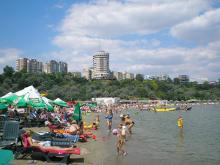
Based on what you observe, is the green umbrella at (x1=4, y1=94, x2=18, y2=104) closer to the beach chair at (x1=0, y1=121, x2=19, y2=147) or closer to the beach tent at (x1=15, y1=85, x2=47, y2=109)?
the beach tent at (x1=15, y1=85, x2=47, y2=109)

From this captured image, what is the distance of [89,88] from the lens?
12888cm

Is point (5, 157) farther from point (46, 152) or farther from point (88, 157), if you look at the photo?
point (88, 157)

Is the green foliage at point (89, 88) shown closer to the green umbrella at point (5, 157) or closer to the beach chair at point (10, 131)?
the beach chair at point (10, 131)

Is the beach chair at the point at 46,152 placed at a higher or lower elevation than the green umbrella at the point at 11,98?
lower

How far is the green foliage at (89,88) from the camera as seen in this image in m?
106

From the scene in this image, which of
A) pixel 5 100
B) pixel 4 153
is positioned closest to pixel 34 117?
pixel 5 100

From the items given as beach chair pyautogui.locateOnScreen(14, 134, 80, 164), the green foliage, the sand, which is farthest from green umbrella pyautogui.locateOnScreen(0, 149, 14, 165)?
the green foliage

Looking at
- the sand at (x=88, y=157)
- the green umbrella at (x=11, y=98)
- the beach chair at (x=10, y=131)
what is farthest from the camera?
the green umbrella at (x=11, y=98)

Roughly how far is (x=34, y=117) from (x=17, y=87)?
77.5 m

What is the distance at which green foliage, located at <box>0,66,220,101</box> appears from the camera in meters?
106

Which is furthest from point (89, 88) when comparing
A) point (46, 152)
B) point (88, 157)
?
point (46, 152)

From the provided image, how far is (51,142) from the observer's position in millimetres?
Result: 12742

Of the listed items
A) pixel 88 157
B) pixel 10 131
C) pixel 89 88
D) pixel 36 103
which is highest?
pixel 89 88

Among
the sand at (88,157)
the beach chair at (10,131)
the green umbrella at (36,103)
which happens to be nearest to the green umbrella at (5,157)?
the sand at (88,157)
